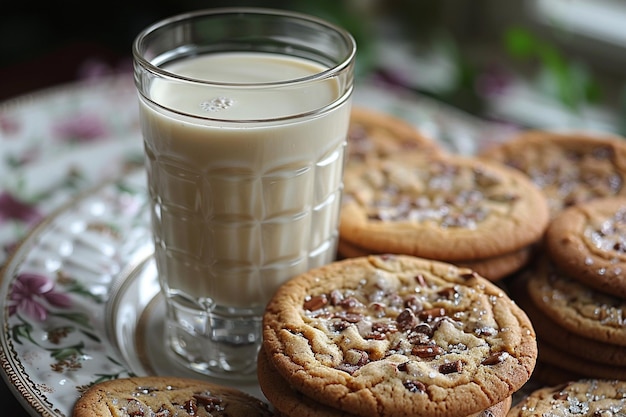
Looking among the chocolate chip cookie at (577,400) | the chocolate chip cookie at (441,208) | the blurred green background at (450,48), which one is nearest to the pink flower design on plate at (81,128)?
the blurred green background at (450,48)

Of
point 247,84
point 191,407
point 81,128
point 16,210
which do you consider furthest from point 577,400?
point 81,128

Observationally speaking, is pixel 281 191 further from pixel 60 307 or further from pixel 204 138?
pixel 60 307

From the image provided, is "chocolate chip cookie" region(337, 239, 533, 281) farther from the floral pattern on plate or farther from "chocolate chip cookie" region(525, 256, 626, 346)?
the floral pattern on plate

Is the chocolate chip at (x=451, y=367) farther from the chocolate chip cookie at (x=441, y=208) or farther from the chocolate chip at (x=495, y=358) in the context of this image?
the chocolate chip cookie at (x=441, y=208)

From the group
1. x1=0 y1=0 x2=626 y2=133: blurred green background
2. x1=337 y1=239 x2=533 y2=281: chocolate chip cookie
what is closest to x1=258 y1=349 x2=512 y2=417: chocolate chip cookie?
x1=337 y1=239 x2=533 y2=281: chocolate chip cookie

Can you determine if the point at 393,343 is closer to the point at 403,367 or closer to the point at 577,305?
the point at 403,367

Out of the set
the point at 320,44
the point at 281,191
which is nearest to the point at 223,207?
the point at 281,191

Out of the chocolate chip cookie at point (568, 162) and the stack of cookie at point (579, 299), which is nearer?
the stack of cookie at point (579, 299)
